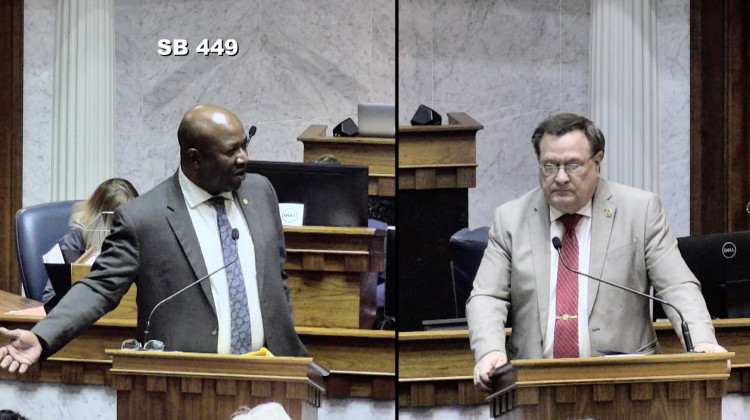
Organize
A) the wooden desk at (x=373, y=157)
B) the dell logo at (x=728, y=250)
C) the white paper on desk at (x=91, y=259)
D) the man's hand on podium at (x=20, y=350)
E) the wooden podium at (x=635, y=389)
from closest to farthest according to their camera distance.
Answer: the wooden podium at (x=635, y=389), the man's hand on podium at (x=20, y=350), the white paper on desk at (x=91, y=259), the dell logo at (x=728, y=250), the wooden desk at (x=373, y=157)

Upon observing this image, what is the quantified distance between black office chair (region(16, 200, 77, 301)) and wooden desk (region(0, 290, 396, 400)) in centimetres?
7

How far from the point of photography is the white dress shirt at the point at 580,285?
305 centimetres

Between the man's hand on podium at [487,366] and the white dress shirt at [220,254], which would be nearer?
the man's hand on podium at [487,366]

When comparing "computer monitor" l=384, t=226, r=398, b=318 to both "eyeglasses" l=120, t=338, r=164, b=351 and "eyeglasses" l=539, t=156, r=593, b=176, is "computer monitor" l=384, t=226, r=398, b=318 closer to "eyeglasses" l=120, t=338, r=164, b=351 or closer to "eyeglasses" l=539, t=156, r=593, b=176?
"eyeglasses" l=539, t=156, r=593, b=176

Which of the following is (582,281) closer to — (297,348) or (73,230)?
(297,348)

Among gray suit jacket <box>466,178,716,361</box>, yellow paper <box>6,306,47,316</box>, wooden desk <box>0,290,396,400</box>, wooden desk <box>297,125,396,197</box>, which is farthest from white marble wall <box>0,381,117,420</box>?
gray suit jacket <box>466,178,716,361</box>

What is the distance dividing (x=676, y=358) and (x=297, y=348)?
3.29ft

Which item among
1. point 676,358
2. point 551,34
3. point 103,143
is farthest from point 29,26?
point 676,358

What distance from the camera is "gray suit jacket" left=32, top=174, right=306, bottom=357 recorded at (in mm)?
3045

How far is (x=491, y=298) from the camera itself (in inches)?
121

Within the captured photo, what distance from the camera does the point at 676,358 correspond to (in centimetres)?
271

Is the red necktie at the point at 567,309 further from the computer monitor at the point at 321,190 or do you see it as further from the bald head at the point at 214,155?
the bald head at the point at 214,155

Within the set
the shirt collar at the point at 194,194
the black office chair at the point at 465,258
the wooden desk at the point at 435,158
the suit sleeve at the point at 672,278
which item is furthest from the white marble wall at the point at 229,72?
the suit sleeve at the point at 672,278

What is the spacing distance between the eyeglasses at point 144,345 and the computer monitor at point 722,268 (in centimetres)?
149
